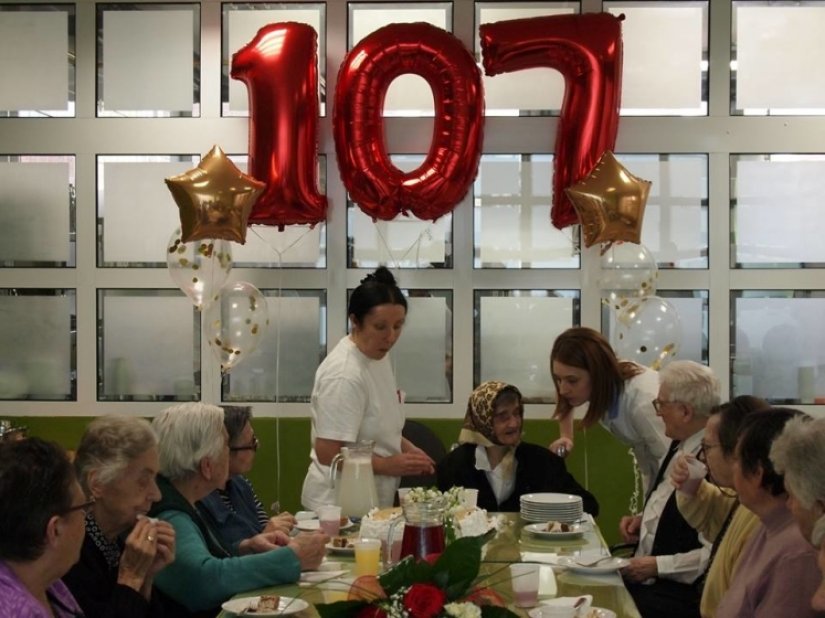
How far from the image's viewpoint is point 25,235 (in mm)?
5168

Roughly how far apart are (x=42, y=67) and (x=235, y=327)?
1751mm

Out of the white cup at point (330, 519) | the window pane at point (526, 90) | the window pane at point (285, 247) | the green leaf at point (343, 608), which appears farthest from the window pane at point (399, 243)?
the green leaf at point (343, 608)

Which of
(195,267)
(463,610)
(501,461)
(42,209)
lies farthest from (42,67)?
(463,610)

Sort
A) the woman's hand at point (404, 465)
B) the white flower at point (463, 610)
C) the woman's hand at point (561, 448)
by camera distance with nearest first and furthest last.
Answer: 1. the white flower at point (463, 610)
2. the woman's hand at point (404, 465)
3. the woman's hand at point (561, 448)

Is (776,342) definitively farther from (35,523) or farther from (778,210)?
(35,523)

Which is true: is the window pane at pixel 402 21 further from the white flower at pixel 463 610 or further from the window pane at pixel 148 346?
the white flower at pixel 463 610

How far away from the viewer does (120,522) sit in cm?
238

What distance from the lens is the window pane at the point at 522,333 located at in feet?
16.6

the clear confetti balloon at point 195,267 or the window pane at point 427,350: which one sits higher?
the clear confetti balloon at point 195,267

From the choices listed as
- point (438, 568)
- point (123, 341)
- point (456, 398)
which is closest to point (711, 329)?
point (456, 398)

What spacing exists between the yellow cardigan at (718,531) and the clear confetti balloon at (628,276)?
1510mm

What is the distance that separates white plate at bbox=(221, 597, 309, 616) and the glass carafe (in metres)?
0.25

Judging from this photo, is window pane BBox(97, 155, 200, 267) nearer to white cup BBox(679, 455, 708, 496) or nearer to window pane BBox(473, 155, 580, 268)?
window pane BBox(473, 155, 580, 268)

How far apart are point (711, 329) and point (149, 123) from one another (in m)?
2.75
